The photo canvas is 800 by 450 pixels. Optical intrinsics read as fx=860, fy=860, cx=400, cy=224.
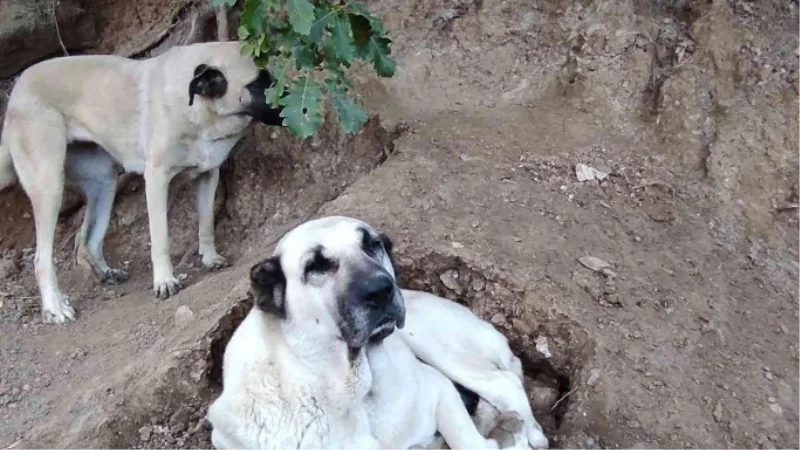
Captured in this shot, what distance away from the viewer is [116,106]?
5.00m

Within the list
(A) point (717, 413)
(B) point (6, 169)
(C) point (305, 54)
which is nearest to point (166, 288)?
(B) point (6, 169)

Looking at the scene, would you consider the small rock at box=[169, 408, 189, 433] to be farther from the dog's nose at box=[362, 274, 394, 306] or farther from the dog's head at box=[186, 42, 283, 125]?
the dog's head at box=[186, 42, 283, 125]

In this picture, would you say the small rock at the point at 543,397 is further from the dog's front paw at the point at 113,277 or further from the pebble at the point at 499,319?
the dog's front paw at the point at 113,277

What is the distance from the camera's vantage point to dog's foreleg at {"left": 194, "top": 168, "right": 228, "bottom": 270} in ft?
17.1

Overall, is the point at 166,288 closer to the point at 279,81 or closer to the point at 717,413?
the point at 279,81

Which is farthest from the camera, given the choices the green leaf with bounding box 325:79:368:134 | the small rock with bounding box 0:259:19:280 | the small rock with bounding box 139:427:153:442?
the small rock with bounding box 0:259:19:280

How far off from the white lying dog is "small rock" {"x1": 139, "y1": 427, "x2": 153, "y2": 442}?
0.49 m

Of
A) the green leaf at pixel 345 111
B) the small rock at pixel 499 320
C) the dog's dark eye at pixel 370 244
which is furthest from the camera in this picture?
the small rock at pixel 499 320

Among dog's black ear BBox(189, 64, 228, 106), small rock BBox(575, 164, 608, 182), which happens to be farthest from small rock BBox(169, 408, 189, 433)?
small rock BBox(575, 164, 608, 182)

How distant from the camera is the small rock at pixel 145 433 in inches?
134

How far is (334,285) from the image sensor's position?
279cm

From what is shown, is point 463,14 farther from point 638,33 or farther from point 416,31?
point 638,33

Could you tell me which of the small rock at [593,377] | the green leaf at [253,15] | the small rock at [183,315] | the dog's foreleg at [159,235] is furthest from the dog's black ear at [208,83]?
the small rock at [593,377]

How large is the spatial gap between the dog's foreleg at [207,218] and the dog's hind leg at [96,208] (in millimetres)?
611
